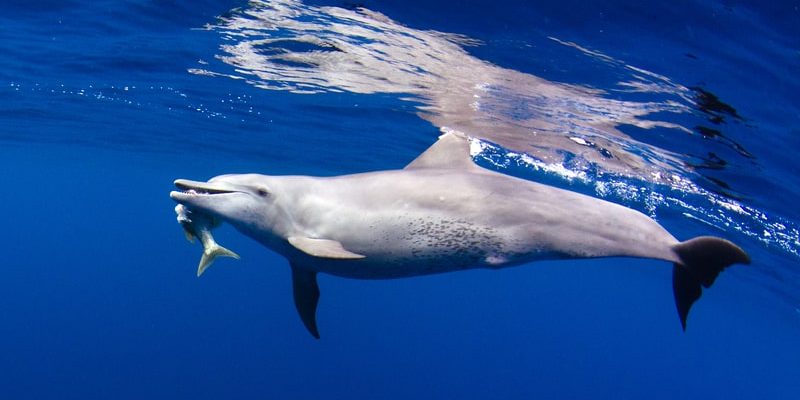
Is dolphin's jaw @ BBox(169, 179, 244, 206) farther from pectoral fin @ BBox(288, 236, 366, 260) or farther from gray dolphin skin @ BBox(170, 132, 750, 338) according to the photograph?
pectoral fin @ BBox(288, 236, 366, 260)

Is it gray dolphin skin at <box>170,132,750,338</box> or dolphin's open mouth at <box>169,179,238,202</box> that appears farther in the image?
dolphin's open mouth at <box>169,179,238,202</box>

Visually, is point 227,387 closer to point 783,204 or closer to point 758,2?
point 783,204

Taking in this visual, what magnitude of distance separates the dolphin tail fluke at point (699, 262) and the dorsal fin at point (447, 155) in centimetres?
244

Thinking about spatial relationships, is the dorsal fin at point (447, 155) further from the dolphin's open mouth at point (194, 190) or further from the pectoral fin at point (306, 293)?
the dolphin's open mouth at point (194, 190)

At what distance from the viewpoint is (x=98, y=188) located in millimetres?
74062

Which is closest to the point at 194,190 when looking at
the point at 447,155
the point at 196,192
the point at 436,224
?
the point at 196,192

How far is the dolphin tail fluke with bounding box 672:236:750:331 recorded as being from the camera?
5051 millimetres

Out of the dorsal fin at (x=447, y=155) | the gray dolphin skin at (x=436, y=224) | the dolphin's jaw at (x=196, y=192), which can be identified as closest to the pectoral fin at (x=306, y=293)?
the gray dolphin skin at (x=436, y=224)

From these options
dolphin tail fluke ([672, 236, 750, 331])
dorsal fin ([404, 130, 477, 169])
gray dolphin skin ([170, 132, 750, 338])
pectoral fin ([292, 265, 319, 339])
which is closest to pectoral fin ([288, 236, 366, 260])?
gray dolphin skin ([170, 132, 750, 338])

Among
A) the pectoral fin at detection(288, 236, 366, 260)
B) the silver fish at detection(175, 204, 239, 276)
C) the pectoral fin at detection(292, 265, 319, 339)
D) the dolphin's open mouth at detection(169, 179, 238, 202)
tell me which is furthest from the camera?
the pectoral fin at detection(292, 265, 319, 339)

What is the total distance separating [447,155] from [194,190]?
284 cm

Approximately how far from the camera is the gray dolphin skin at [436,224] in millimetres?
5367

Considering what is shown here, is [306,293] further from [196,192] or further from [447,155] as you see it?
[447,155]

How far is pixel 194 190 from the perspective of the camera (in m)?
5.85
